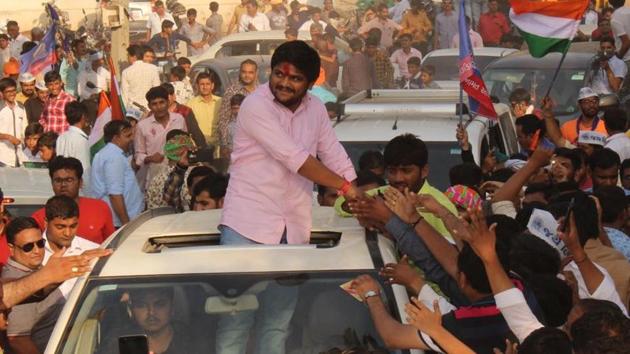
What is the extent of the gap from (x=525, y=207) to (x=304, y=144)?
2.23m

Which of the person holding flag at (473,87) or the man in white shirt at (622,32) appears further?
the man in white shirt at (622,32)

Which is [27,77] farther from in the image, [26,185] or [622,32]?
[26,185]

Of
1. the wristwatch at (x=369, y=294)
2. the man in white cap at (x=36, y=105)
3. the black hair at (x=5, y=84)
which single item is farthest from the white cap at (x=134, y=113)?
the wristwatch at (x=369, y=294)

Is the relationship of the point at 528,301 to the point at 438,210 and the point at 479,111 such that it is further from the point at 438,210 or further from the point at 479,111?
the point at 479,111

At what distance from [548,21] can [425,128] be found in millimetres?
2059

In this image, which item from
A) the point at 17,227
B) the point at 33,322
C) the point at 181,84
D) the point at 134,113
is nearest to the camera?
the point at 33,322

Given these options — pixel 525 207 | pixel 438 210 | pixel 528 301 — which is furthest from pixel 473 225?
pixel 525 207

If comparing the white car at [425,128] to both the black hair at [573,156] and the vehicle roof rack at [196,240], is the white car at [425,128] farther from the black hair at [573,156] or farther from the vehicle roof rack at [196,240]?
the vehicle roof rack at [196,240]

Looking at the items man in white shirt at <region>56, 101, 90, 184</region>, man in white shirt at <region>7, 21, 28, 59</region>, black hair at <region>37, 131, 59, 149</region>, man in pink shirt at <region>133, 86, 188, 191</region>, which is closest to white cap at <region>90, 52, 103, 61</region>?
man in white shirt at <region>7, 21, 28, 59</region>

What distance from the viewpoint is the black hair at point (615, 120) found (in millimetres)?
11867

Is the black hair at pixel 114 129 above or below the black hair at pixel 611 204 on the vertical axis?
below

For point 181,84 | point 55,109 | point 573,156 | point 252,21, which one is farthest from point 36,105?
point 573,156

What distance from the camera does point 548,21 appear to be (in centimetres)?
1272

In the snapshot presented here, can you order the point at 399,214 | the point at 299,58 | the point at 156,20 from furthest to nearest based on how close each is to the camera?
the point at 156,20, the point at 299,58, the point at 399,214
